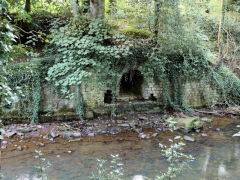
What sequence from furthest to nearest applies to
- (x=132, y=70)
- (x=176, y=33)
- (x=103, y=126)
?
(x=132, y=70) < (x=176, y=33) < (x=103, y=126)

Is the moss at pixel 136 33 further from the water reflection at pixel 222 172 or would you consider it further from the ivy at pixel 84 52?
the water reflection at pixel 222 172

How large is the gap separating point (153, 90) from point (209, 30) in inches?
212

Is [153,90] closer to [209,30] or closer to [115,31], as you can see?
[115,31]

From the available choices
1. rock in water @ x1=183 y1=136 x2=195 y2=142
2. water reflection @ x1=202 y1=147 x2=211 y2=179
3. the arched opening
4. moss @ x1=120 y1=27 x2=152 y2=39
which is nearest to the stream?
water reflection @ x1=202 y1=147 x2=211 y2=179

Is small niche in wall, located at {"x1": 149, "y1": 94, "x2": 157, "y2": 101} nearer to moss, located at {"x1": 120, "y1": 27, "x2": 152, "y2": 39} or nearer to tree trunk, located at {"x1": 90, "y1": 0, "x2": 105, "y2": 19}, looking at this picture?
moss, located at {"x1": 120, "y1": 27, "x2": 152, "y2": 39}

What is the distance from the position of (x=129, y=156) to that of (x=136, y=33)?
181 inches

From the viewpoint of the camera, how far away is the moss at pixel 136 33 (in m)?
7.11

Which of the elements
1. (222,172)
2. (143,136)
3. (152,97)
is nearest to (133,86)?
(152,97)

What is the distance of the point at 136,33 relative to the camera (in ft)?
23.7

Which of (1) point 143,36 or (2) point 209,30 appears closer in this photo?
(1) point 143,36

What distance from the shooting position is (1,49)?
68.2 inches

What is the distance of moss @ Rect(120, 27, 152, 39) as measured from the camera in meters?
7.11

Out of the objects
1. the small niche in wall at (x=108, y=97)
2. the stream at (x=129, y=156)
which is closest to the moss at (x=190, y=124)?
the stream at (x=129, y=156)

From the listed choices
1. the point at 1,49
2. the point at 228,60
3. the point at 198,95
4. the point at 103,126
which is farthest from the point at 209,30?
the point at 1,49
